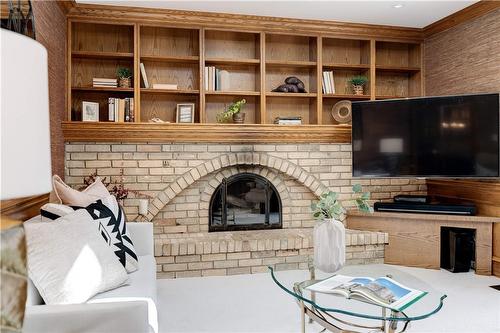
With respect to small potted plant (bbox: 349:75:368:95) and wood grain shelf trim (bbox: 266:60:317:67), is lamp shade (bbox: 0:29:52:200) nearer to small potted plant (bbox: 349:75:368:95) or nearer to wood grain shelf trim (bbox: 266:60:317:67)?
wood grain shelf trim (bbox: 266:60:317:67)

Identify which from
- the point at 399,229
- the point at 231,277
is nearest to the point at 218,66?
the point at 231,277

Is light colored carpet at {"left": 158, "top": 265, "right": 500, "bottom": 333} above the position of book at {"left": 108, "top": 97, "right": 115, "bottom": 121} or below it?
below

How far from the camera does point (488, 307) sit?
294 centimetres

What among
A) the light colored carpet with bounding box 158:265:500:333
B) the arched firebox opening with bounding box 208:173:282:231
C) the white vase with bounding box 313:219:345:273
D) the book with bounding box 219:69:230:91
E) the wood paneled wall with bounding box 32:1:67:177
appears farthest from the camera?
the arched firebox opening with bounding box 208:173:282:231

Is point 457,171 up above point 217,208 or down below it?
above

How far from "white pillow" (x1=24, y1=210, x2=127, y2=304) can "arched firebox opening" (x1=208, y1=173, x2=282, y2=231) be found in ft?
7.83

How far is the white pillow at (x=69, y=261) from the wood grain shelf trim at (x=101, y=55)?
2415 millimetres

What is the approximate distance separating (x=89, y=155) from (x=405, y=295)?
311 cm

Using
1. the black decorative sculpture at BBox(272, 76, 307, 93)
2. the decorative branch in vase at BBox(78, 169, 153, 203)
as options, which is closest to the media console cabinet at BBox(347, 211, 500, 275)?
the black decorative sculpture at BBox(272, 76, 307, 93)

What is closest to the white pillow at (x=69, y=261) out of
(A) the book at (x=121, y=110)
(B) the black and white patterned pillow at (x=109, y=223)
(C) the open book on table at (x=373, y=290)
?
(B) the black and white patterned pillow at (x=109, y=223)

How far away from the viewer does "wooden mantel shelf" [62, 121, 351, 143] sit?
3934mm

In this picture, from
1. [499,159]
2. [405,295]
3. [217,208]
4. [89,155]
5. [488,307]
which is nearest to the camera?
[405,295]

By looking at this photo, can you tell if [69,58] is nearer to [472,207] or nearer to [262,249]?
[262,249]

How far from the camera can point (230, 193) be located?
4.46 meters
